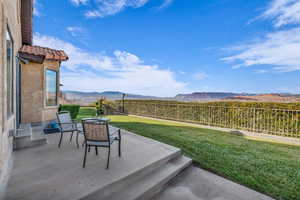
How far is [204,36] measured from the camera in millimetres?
12953

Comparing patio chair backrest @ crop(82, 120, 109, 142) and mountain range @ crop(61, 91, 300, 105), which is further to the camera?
mountain range @ crop(61, 91, 300, 105)

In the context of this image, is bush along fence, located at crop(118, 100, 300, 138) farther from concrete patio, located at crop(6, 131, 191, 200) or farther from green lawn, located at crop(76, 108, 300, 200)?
concrete patio, located at crop(6, 131, 191, 200)

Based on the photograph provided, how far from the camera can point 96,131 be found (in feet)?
10.6

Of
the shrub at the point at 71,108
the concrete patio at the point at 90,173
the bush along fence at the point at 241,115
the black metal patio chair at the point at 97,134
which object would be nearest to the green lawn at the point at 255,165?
the concrete patio at the point at 90,173

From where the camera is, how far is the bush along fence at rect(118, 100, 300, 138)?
6.79 m

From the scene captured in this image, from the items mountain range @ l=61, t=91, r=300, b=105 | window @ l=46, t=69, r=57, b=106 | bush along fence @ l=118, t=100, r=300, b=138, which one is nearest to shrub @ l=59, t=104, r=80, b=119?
window @ l=46, t=69, r=57, b=106

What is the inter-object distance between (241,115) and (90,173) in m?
8.47

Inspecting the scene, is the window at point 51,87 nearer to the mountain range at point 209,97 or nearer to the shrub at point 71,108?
the shrub at point 71,108

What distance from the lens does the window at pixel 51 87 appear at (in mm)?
7066

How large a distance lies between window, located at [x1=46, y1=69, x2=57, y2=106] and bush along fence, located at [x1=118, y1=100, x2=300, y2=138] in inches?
313

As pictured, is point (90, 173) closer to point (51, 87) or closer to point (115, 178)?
point (115, 178)

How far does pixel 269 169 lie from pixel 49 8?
12925mm

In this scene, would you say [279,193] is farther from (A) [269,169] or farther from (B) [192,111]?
(B) [192,111]

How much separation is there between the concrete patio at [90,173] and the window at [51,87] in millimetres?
3677
